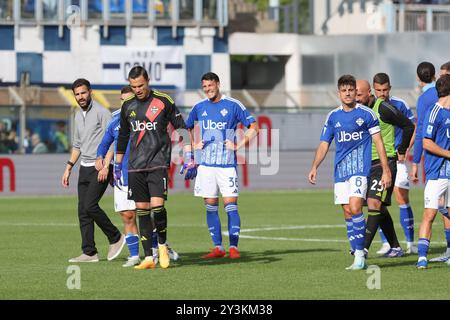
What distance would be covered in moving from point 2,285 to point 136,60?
108 feet

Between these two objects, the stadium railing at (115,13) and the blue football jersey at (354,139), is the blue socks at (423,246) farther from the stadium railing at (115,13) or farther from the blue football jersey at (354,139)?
the stadium railing at (115,13)

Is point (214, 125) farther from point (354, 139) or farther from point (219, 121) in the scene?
point (354, 139)

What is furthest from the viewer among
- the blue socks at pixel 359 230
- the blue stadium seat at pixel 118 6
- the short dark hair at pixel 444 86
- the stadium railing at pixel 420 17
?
the stadium railing at pixel 420 17

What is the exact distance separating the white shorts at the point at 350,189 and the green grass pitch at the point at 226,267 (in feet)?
2.72

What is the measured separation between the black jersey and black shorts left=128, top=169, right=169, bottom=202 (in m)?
0.07

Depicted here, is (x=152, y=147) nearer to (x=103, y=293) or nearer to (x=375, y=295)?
(x=103, y=293)

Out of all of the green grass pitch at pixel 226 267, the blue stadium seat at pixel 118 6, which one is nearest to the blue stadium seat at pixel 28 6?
the blue stadium seat at pixel 118 6

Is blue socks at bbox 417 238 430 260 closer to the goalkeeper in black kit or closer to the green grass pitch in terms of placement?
the green grass pitch

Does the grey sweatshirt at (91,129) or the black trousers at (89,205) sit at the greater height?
the grey sweatshirt at (91,129)

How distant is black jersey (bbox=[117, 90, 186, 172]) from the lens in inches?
574

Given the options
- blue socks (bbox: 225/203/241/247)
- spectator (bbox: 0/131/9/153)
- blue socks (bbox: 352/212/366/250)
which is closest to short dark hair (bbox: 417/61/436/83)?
blue socks (bbox: 352/212/366/250)

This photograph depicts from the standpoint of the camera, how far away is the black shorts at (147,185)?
47.8ft

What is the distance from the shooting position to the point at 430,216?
14250mm
